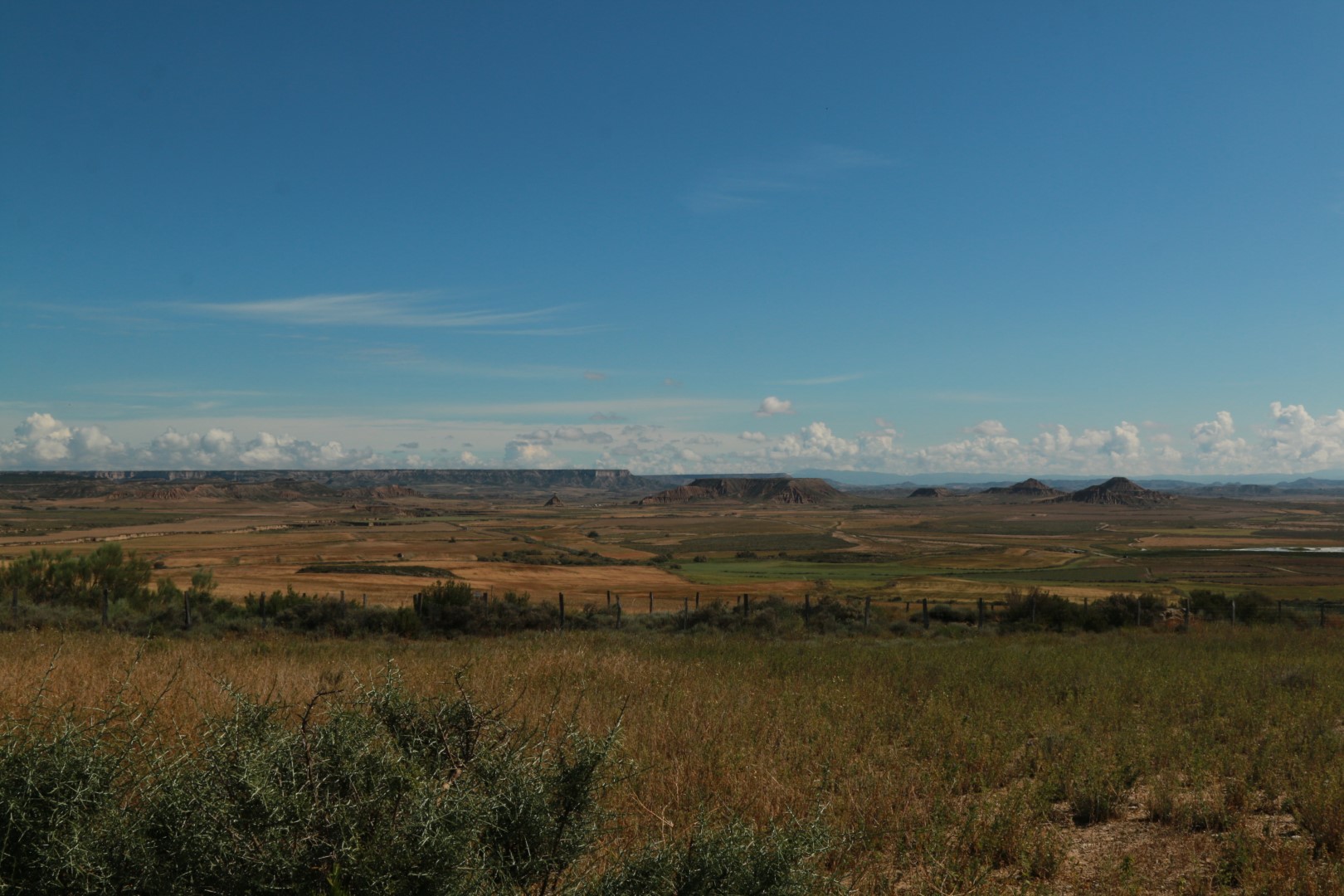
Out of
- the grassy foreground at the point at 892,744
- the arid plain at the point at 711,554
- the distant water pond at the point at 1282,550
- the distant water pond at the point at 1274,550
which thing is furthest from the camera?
the distant water pond at the point at 1274,550

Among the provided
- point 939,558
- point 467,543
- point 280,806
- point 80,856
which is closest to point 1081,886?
point 280,806

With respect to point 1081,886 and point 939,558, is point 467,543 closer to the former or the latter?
point 939,558

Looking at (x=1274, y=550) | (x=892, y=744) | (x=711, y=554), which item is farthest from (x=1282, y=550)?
(x=892, y=744)

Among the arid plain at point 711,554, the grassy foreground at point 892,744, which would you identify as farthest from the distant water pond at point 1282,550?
the grassy foreground at point 892,744

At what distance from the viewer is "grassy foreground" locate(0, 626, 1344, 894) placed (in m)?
5.86

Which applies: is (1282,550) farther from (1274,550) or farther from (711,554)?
(711,554)

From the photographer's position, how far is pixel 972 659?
17.1 m

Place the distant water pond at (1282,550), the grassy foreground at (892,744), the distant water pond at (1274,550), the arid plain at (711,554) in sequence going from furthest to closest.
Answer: the distant water pond at (1274,550), the distant water pond at (1282,550), the arid plain at (711,554), the grassy foreground at (892,744)

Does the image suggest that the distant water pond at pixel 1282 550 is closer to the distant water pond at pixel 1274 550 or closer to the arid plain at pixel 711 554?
the distant water pond at pixel 1274 550

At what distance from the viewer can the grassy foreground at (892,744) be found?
5855 mm

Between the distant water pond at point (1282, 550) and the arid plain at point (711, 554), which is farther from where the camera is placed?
the distant water pond at point (1282, 550)

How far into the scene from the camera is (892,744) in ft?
32.0

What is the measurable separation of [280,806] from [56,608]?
3018 centimetres

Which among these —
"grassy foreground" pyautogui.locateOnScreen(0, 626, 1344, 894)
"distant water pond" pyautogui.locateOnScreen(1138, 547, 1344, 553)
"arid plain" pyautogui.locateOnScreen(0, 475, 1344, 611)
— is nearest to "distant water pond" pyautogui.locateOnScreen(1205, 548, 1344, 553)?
"distant water pond" pyautogui.locateOnScreen(1138, 547, 1344, 553)
